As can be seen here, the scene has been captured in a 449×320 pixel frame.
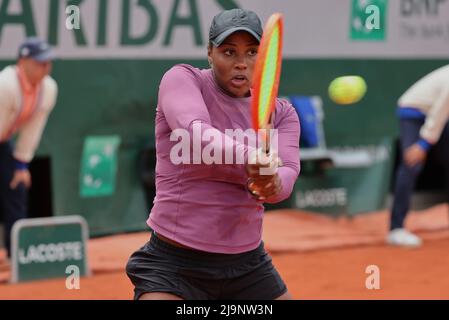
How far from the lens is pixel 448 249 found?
24.5 feet

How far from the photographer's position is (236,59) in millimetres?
2846

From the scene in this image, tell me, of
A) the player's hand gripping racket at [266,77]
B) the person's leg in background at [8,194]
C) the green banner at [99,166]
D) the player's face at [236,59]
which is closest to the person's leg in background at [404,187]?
the green banner at [99,166]

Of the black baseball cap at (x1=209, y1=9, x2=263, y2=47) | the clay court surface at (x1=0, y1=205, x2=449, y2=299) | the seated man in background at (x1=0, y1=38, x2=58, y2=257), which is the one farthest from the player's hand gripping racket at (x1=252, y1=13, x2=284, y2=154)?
the seated man in background at (x1=0, y1=38, x2=58, y2=257)

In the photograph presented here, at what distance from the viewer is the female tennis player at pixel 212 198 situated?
2.84m

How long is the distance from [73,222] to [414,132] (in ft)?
9.34

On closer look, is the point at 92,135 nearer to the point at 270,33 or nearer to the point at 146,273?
the point at 146,273

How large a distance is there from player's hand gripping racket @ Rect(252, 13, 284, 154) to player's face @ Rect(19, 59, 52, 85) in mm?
3716

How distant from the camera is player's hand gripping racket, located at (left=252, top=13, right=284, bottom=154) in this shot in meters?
2.51

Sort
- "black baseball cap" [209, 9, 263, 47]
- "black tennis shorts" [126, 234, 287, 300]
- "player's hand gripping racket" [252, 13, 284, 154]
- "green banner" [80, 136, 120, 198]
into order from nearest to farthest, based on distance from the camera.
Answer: "player's hand gripping racket" [252, 13, 284, 154] → "black baseball cap" [209, 9, 263, 47] → "black tennis shorts" [126, 234, 287, 300] → "green banner" [80, 136, 120, 198]

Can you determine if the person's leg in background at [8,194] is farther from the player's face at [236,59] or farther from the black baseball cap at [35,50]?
the player's face at [236,59]

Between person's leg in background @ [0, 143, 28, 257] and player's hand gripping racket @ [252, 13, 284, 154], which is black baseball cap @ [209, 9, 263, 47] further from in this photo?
person's leg in background @ [0, 143, 28, 257]

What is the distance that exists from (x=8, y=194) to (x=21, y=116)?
55cm

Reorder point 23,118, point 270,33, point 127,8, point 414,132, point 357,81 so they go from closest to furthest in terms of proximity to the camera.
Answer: point 270,33
point 357,81
point 23,118
point 127,8
point 414,132

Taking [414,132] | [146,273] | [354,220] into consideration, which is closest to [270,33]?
[146,273]
